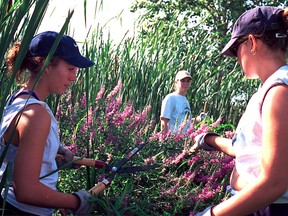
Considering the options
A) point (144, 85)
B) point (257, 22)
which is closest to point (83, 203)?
point (257, 22)

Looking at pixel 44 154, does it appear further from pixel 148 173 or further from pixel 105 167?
pixel 148 173

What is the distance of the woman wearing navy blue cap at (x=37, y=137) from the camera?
1837mm

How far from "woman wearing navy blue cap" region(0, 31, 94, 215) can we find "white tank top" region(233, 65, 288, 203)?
611 millimetres

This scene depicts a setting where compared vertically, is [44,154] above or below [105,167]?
above

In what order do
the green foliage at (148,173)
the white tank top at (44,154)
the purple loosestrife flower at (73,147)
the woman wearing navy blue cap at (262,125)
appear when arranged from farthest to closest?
the purple loosestrife flower at (73,147)
the green foliage at (148,173)
the white tank top at (44,154)
the woman wearing navy blue cap at (262,125)

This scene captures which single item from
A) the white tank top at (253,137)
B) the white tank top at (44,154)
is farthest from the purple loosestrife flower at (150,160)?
the white tank top at (253,137)

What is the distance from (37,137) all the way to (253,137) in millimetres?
682

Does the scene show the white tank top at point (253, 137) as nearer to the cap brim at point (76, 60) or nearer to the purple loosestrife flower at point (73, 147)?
the cap brim at point (76, 60)

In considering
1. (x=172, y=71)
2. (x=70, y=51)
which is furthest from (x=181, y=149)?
(x=172, y=71)

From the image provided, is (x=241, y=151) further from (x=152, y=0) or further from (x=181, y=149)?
(x=152, y=0)

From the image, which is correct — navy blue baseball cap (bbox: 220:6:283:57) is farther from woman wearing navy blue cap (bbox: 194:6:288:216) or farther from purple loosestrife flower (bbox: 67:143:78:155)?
purple loosestrife flower (bbox: 67:143:78:155)

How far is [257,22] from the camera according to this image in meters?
1.79

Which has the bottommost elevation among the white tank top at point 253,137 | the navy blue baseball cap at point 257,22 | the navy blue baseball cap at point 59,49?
the white tank top at point 253,137

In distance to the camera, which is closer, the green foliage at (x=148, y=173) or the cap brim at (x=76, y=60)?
the cap brim at (x=76, y=60)
